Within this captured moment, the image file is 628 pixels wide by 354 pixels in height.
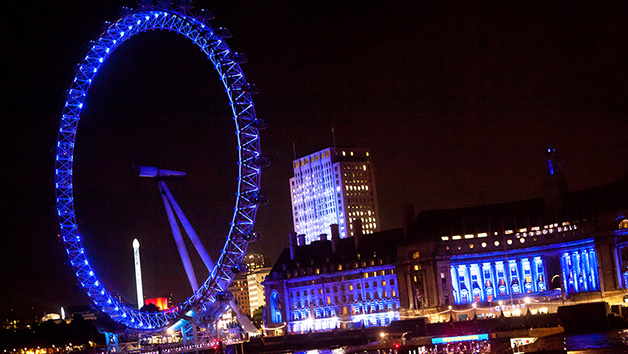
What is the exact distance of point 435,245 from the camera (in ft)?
414

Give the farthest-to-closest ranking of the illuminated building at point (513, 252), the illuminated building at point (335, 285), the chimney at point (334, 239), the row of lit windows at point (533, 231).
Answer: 1. the chimney at point (334, 239)
2. the illuminated building at point (335, 285)
3. the row of lit windows at point (533, 231)
4. the illuminated building at point (513, 252)

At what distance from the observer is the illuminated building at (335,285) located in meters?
137

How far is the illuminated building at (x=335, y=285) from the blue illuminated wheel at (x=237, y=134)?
55459 mm

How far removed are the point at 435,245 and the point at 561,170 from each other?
2160cm

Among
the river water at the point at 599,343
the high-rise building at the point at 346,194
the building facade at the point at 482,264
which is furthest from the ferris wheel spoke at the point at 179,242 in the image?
the high-rise building at the point at 346,194

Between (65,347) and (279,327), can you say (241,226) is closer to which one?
(279,327)

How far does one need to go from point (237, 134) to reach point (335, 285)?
6860 cm

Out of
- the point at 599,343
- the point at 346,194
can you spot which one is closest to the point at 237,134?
the point at 599,343

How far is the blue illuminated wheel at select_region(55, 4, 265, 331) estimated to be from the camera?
77.4 metres

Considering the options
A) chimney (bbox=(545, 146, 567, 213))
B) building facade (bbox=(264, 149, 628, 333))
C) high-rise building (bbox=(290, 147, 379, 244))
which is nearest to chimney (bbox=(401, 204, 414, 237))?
building facade (bbox=(264, 149, 628, 333))

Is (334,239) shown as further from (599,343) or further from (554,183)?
(599,343)

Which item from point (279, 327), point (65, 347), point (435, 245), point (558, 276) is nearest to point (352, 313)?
point (279, 327)

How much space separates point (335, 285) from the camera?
144375 millimetres

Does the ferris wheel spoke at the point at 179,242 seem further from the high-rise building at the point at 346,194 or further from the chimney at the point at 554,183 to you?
the high-rise building at the point at 346,194
